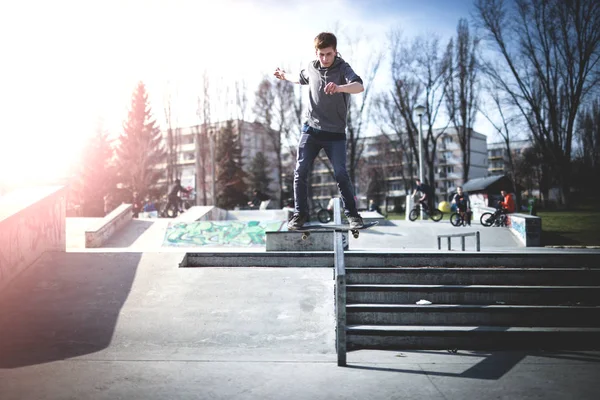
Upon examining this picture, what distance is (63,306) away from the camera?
6496mm

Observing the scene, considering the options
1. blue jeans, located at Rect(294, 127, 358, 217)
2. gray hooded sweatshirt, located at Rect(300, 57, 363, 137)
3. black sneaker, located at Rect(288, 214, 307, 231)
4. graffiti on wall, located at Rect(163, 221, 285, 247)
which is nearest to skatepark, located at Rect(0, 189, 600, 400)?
black sneaker, located at Rect(288, 214, 307, 231)

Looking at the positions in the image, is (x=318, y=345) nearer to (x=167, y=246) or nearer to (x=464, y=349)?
(x=464, y=349)

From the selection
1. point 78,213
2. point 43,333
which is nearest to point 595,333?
point 43,333

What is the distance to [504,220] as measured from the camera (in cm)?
1662

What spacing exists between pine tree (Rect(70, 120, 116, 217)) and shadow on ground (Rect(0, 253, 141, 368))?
105 ft

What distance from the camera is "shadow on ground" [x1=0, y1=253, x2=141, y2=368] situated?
16.8 ft

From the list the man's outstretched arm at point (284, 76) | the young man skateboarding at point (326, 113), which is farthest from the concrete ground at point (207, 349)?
the man's outstretched arm at point (284, 76)

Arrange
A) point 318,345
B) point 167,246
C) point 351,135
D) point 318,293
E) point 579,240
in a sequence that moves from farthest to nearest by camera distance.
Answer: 1. point 351,135
2. point 579,240
3. point 167,246
4. point 318,293
5. point 318,345

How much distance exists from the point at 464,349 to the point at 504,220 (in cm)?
1297

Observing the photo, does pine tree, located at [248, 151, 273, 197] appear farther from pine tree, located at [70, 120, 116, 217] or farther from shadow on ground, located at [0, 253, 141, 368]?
shadow on ground, located at [0, 253, 141, 368]

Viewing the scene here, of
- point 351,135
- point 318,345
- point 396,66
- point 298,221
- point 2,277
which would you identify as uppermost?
point 396,66

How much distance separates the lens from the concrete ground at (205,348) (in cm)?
381

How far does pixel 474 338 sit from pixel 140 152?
3973cm

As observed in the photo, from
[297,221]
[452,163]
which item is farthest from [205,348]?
[452,163]
